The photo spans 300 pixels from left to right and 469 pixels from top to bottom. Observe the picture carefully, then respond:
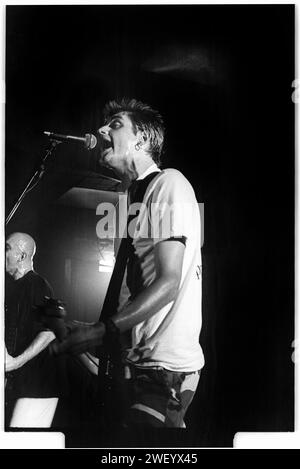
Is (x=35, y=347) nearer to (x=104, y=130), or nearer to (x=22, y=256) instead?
(x=22, y=256)

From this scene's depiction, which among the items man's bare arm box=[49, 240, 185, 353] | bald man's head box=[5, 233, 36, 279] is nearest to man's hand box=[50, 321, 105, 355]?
man's bare arm box=[49, 240, 185, 353]

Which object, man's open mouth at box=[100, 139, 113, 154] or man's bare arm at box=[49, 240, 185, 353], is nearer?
man's bare arm at box=[49, 240, 185, 353]

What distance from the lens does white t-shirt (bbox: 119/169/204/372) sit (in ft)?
7.72

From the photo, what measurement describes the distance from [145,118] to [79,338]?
1002 millimetres

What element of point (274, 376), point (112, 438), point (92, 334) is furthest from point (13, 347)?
point (274, 376)

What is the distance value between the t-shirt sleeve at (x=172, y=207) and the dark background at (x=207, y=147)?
6cm

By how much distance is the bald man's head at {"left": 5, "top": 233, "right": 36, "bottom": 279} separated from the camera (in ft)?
7.89

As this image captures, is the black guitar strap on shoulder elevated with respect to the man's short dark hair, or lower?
lower

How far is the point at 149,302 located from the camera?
236 cm

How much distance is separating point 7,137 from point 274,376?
1570 millimetres

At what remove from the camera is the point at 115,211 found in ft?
7.95

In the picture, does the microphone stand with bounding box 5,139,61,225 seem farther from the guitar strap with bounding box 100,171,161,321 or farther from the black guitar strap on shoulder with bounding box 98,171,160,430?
the black guitar strap on shoulder with bounding box 98,171,160,430

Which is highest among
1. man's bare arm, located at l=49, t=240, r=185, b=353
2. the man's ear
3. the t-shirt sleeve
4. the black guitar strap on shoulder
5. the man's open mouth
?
the man's open mouth

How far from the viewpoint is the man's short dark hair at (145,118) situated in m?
2.45
